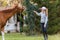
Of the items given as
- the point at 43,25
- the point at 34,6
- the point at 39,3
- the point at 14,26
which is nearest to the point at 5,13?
the point at 43,25

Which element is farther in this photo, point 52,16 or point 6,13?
point 52,16

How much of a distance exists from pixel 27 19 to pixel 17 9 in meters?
10.1

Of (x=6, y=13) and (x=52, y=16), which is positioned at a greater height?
(x=6, y=13)

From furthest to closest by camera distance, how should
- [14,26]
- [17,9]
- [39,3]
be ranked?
1. [14,26]
2. [39,3]
3. [17,9]

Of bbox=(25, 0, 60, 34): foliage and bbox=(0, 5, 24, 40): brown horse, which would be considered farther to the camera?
bbox=(25, 0, 60, 34): foliage

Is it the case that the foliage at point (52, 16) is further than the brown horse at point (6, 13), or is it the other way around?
the foliage at point (52, 16)

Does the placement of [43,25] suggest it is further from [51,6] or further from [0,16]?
[51,6]

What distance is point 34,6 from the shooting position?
24.6 meters

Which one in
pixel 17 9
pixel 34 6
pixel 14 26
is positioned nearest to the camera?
pixel 17 9

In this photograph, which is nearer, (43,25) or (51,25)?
(43,25)

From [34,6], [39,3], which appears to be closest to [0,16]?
[34,6]

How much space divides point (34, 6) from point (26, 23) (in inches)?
66.9

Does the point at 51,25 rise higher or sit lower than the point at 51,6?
lower

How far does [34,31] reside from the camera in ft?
83.4
